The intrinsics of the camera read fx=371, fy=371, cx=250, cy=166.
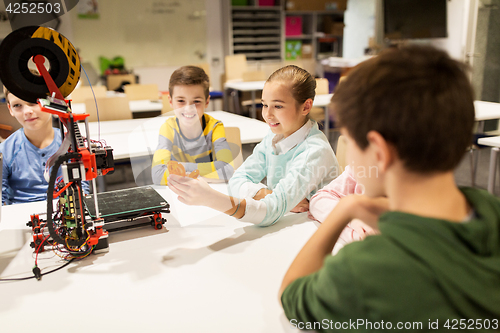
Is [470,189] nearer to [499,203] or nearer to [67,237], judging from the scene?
[499,203]

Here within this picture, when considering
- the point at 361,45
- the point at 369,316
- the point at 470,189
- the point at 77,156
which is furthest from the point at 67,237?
the point at 361,45

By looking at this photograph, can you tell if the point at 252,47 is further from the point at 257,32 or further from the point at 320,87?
the point at 320,87

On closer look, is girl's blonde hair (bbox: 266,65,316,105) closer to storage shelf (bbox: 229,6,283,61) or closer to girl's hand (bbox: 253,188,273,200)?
girl's hand (bbox: 253,188,273,200)

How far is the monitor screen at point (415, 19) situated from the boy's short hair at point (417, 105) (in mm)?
4329

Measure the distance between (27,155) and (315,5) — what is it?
575 centimetres

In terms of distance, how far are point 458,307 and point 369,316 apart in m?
0.10

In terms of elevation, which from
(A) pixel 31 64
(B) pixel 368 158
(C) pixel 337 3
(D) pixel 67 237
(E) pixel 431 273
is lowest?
(D) pixel 67 237

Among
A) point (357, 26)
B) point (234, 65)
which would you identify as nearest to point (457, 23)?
point (357, 26)

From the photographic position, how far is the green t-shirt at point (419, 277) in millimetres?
412

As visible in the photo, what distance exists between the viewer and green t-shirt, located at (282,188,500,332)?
0.41 m

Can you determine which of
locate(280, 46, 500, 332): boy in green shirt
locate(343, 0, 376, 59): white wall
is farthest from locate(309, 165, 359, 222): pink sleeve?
locate(343, 0, 376, 59): white wall

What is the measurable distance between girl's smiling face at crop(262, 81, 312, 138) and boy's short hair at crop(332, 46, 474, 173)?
618 millimetres

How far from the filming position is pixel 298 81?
1.07 meters

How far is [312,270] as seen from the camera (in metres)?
0.58
